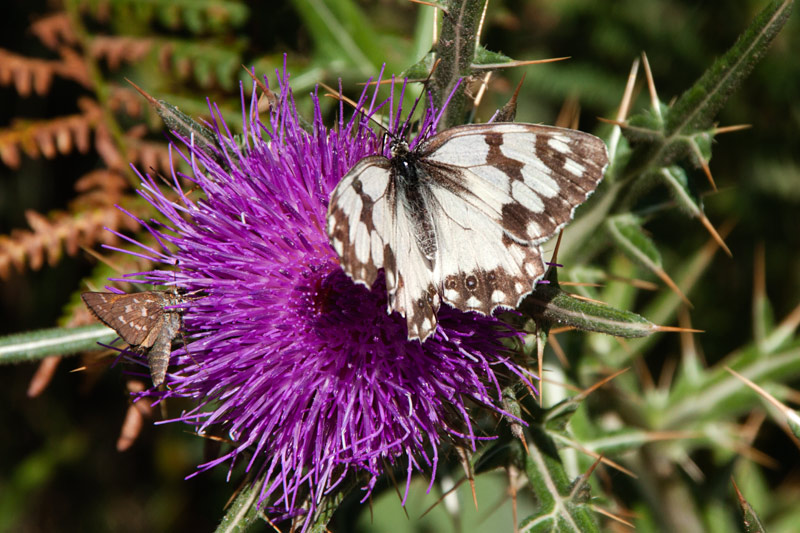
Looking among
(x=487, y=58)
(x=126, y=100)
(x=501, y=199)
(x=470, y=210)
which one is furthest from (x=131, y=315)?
(x=126, y=100)

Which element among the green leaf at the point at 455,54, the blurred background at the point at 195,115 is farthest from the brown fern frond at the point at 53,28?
the green leaf at the point at 455,54

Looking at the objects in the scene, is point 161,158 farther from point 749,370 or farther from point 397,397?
point 749,370

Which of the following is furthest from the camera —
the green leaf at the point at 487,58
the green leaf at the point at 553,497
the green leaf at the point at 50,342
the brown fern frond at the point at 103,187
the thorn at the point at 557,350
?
the brown fern frond at the point at 103,187

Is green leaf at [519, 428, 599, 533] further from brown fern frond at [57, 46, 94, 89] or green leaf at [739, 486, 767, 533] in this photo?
brown fern frond at [57, 46, 94, 89]

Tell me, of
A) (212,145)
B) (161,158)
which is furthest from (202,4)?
(212,145)

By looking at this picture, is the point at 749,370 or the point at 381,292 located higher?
the point at 381,292

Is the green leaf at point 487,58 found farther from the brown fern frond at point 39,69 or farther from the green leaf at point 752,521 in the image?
the brown fern frond at point 39,69
